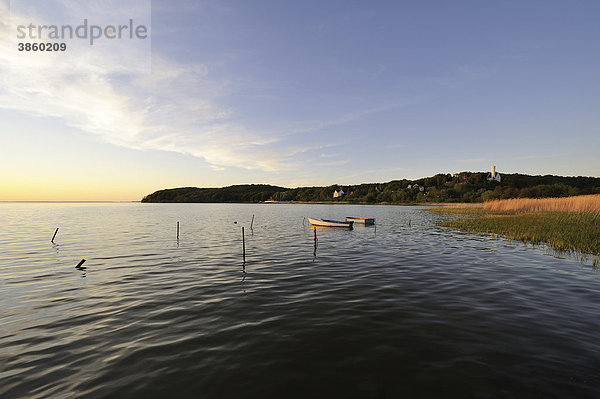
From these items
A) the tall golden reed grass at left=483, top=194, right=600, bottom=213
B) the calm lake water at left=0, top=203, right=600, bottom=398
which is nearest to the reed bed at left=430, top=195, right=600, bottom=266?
the tall golden reed grass at left=483, top=194, right=600, bottom=213

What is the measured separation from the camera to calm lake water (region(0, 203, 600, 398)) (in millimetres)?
6281

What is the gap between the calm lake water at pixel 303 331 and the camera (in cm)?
628

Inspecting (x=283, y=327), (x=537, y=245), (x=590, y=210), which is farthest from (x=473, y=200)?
(x=283, y=327)

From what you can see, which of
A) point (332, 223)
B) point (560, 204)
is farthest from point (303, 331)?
point (560, 204)

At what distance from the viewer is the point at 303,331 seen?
8922 millimetres

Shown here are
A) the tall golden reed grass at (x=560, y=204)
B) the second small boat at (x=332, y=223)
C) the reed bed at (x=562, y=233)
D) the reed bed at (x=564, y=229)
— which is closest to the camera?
the reed bed at (x=562, y=233)

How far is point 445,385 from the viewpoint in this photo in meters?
6.15

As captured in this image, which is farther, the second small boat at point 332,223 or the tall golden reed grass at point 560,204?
the second small boat at point 332,223

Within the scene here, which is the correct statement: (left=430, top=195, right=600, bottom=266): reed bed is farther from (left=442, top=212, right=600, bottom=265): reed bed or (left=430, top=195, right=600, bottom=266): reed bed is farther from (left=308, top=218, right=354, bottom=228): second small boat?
(left=308, top=218, right=354, bottom=228): second small boat

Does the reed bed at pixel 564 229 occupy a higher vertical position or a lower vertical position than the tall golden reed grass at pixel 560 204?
lower

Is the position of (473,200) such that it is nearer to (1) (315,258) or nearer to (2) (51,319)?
(1) (315,258)

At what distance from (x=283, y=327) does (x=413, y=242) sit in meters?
22.8

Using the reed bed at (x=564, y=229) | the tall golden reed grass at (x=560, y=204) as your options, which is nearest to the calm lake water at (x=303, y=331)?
the reed bed at (x=564, y=229)

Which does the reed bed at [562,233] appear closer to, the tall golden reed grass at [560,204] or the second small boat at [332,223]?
the tall golden reed grass at [560,204]
